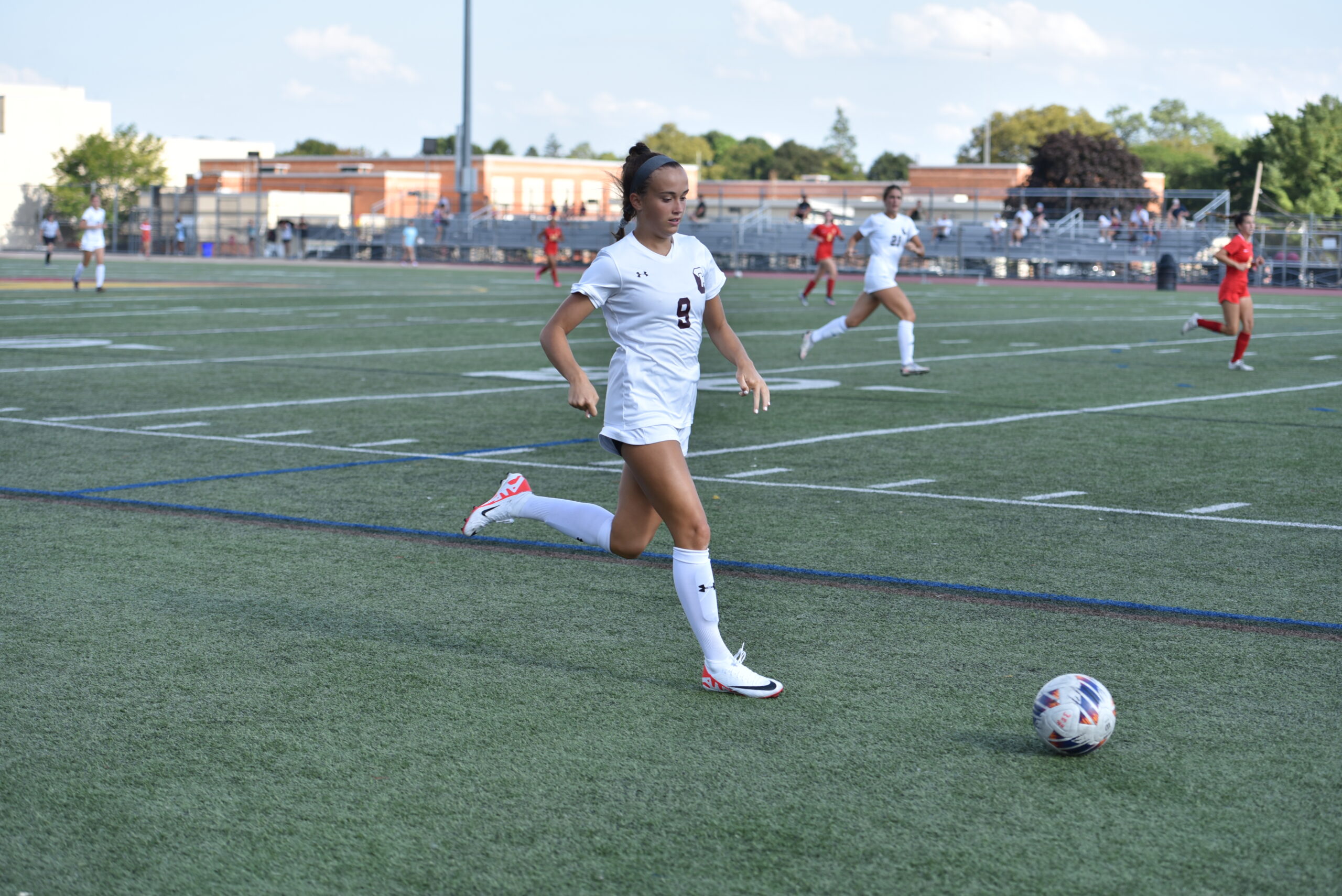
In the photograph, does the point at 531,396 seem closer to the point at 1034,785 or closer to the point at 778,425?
the point at 778,425

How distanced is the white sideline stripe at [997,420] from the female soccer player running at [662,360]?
5173mm

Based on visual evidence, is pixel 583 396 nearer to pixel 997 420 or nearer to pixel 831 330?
pixel 997 420

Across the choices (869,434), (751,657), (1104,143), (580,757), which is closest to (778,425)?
(869,434)

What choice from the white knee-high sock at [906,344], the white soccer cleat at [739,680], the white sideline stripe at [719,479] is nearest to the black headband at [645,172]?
the white soccer cleat at [739,680]

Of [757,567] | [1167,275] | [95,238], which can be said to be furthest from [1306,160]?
[757,567]

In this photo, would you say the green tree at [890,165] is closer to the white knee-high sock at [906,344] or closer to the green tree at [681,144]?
the green tree at [681,144]

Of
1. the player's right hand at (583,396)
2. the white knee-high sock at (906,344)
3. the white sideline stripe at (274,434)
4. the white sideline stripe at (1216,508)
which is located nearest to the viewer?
the player's right hand at (583,396)

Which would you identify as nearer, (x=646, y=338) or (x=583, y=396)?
(x=583, y=396)

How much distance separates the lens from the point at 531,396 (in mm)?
13898

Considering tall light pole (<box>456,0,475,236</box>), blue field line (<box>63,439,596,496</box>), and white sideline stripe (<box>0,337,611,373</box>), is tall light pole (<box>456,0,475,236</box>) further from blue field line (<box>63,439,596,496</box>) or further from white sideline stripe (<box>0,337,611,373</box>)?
blue field line (<box>63,439,596,496</box>)

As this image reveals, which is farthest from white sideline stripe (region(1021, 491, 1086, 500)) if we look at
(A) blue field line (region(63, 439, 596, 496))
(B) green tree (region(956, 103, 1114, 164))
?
(B) green tree (region(956, 103, 1114, 164))

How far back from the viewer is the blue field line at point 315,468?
8805mm

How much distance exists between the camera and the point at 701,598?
5070 mm

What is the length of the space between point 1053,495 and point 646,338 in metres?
4.41
